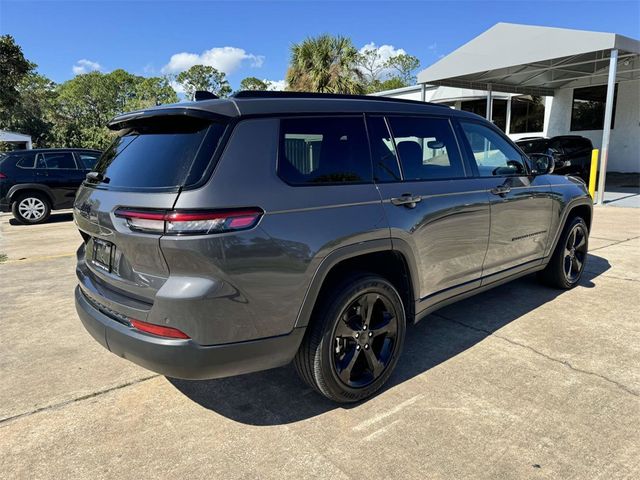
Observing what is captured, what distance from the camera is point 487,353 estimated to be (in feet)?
11.6

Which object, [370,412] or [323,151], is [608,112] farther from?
[370,412]

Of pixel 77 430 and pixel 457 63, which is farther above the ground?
pixel 457 63

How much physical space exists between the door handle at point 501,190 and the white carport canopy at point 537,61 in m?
8.71

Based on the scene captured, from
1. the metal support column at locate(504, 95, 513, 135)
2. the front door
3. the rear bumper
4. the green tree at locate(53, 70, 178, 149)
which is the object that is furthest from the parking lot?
the green tree at locate(53, 70, 178, 149)

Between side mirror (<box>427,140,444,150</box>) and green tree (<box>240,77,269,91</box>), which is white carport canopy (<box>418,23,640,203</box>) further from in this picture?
green tree (<box>240,77,269,91</box>)

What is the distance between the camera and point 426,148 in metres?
3.44

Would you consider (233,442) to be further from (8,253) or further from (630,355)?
(8,253)

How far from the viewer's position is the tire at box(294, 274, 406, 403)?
2631 millimetres

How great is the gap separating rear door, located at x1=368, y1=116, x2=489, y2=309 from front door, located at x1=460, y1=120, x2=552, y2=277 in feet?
0.54

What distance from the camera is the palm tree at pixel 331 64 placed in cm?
2109

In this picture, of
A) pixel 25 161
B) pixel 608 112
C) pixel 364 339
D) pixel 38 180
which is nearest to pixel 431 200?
pixel 364 339

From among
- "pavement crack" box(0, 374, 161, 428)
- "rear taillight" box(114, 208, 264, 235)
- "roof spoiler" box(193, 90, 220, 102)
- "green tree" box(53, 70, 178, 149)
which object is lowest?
"pavement crack" box(0, 374, 161, 428)

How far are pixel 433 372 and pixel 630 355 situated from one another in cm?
152

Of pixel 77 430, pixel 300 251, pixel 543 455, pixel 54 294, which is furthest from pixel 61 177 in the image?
pixel 543 455
